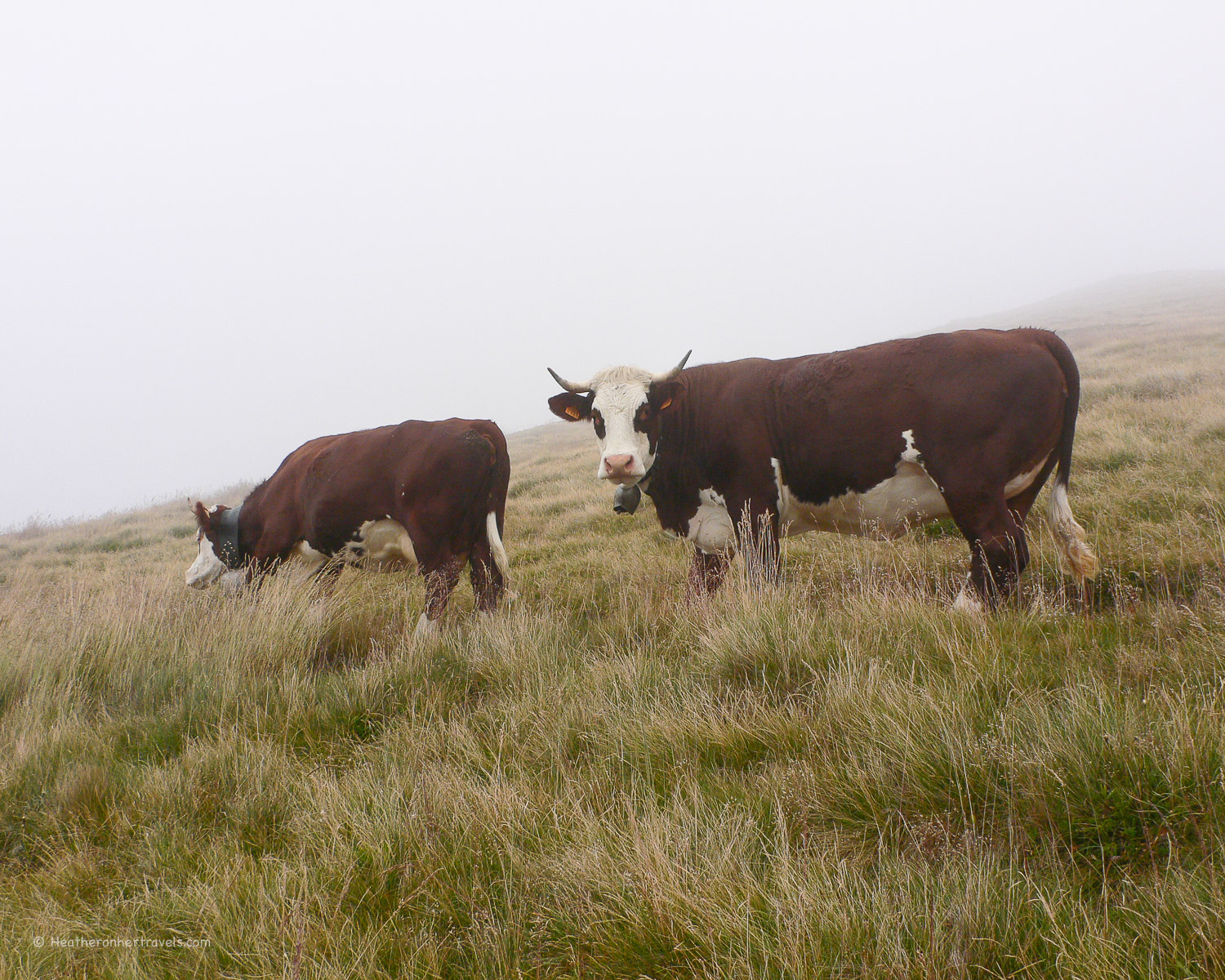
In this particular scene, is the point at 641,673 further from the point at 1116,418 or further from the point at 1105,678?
the point at 1116,418

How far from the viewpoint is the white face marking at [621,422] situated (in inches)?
199

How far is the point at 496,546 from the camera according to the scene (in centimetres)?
617

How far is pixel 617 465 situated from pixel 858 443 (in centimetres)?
176

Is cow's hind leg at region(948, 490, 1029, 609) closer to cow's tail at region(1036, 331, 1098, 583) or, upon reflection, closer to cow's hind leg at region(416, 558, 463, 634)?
cow's tail at region(1036, 331, 1098, 583)

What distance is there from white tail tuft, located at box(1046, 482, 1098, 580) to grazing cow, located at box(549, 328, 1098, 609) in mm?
10

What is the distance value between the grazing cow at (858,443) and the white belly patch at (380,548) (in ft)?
6.58

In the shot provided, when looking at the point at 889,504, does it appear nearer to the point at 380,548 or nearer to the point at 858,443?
the point at 858,443

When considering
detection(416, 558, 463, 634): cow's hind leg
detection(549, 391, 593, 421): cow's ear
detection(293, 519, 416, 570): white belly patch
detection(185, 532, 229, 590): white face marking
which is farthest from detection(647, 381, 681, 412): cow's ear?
detection(185, 532, 229, 590): white face marking

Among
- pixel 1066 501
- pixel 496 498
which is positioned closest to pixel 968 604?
pixel 1066 501

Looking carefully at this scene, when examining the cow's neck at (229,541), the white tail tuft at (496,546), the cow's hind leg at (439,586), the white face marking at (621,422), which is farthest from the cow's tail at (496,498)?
the cow's neck at (229,541)

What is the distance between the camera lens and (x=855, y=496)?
4.86 meters

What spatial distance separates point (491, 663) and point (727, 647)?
144 cm

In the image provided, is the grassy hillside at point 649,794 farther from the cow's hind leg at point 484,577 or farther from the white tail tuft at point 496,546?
the white tail tuft at point 496,546

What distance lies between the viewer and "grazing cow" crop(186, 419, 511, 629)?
231 inches
